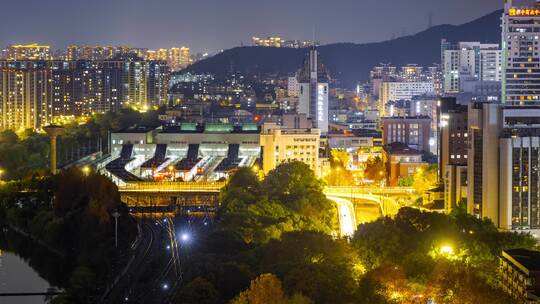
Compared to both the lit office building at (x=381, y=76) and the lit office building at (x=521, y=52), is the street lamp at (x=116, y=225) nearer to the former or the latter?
the lit office building at (x=521, y=52)

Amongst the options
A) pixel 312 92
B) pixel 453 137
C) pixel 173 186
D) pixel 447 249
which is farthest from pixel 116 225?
pixel 312 92

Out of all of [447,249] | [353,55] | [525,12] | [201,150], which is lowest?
[447,249]

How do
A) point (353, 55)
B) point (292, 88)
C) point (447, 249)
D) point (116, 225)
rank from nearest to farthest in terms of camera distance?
point (447, 249)
point (116, 225)
point (292, 88)
point (353, 55)

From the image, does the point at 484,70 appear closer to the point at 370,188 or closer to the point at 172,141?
the point at 172,141

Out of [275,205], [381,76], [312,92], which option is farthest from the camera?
[381,76]

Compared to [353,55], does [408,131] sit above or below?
below

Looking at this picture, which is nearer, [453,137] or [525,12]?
[453,137]

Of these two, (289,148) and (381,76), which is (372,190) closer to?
(289,148)

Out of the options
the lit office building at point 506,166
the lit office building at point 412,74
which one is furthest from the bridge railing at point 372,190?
the lit office building at point 412,74
